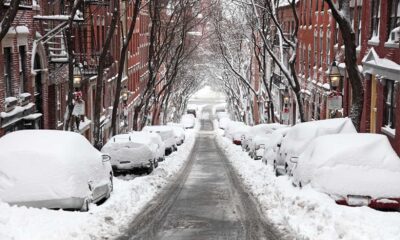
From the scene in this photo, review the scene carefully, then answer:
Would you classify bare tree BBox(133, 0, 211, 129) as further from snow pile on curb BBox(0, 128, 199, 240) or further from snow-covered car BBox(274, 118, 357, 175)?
snow pile on curb BBox(0, 128, 199, 240)

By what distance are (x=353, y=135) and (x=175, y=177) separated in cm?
1072

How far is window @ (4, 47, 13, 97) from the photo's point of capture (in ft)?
69.4

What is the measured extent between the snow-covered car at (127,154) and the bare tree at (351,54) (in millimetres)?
7238

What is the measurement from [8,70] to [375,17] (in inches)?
567

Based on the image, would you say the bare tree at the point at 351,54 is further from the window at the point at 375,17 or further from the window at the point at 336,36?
the window at the point at 336,36

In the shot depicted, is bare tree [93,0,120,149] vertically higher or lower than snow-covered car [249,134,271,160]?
higher

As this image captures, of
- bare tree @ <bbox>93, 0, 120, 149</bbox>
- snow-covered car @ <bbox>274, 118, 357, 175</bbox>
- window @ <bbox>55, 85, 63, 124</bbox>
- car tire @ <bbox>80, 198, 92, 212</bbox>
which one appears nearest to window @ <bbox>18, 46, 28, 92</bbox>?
bare tree @ <bbox>93, 0, 120, 149</bbox>

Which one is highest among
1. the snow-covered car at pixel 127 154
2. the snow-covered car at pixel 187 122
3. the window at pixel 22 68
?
the window at pixel 22 68

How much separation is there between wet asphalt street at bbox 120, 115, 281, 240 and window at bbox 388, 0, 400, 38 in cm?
843

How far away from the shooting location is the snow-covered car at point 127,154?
20.8m

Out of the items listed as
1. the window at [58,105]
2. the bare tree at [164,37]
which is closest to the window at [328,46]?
the bare tree at [164,37]

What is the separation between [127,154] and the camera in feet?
68.5

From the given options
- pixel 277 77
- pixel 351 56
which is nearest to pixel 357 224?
pixel 351 56

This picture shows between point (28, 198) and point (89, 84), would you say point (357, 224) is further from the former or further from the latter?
point (89, 84)
